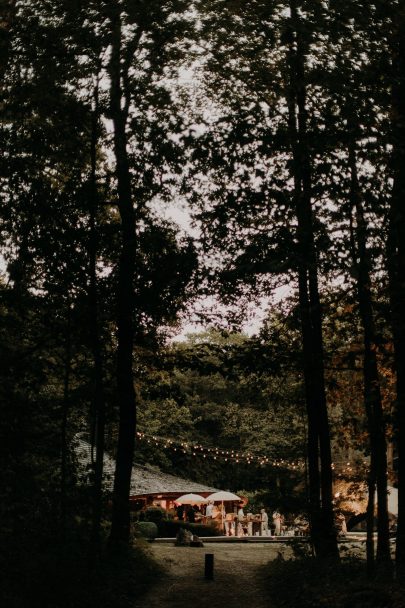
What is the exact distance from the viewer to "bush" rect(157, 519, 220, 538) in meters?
31.8

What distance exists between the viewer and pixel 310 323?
14.3m

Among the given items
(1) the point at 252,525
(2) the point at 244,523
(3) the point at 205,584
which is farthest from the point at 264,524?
(3) the point at 205,584

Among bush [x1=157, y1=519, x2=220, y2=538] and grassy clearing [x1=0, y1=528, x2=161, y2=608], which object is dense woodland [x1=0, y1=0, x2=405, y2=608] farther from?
bush [x1=157, y1=519, x2=220, y2=538]

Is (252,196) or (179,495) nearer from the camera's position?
(252,196)

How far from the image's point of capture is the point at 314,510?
42.7 ft

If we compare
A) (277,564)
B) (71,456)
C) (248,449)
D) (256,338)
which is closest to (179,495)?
(248,449)

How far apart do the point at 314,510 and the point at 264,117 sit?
25.5 feet

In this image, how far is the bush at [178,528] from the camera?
31.8 metres

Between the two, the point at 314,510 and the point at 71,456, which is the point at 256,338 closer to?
the point at 314,510

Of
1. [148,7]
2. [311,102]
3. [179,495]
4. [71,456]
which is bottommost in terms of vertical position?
[179,495]

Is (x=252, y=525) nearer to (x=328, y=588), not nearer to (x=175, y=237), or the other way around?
(x=175, y=237)

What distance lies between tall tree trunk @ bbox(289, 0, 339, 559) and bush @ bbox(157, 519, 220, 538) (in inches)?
744

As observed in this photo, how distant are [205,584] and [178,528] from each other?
1853 cm

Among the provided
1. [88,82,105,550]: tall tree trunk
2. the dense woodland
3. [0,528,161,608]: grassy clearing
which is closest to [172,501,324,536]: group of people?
the dense woodland
